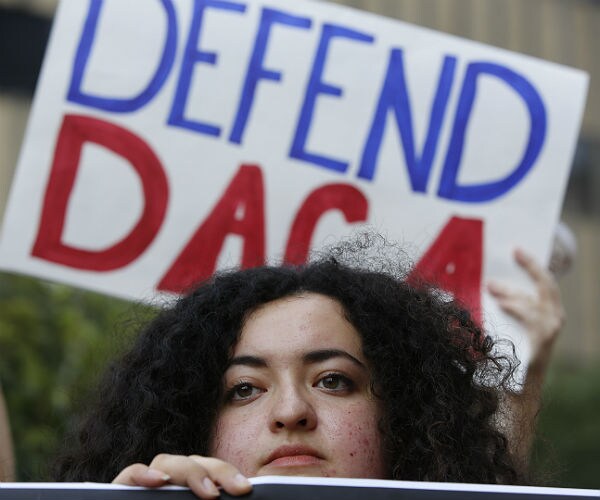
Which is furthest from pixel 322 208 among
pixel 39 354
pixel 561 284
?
pixel 561 284

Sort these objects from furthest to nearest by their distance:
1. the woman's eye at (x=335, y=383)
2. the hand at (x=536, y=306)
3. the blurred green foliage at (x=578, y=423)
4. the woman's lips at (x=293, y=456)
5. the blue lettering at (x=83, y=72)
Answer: the blurred green foliage at (x=578, y=423) → the blue lettering at (x=83, y=72) → the hand at (x=536, y=306) → the woman's eye at (x=335, y=383) → the woman's lips at (x=293, y=456)

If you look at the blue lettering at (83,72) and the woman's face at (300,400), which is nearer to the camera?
the woman's face at (300,400)

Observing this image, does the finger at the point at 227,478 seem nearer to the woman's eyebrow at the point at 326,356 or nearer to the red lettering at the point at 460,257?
the woman's eyebrow at the point at 326,356

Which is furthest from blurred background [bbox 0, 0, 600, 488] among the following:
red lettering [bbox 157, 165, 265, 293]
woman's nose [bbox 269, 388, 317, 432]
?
woman's nose [bbox 269, 388, 317, 432]

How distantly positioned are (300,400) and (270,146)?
1581 millimetres

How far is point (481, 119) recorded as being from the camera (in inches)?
164

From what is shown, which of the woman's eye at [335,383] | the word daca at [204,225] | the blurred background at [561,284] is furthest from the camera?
the blurred background at [561,284]

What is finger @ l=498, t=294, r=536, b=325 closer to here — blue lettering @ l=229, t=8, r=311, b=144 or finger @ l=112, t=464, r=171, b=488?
blue lettering @ l=229, t=8, r=311, b=144

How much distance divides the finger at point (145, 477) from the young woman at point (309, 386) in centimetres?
50

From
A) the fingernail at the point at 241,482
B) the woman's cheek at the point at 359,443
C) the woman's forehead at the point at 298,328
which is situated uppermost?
the woman's forehead at the point at 298,328

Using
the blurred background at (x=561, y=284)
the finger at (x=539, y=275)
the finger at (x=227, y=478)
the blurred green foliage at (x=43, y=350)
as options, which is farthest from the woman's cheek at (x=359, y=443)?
the blurred green foliage at (x=43, y=350)

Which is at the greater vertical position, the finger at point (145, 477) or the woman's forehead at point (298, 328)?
the woman's forehead at point (298, 328)

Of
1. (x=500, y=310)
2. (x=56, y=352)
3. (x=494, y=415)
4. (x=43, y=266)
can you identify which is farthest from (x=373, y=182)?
(x=56, y=352)

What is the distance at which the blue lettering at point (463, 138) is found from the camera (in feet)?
13.5
